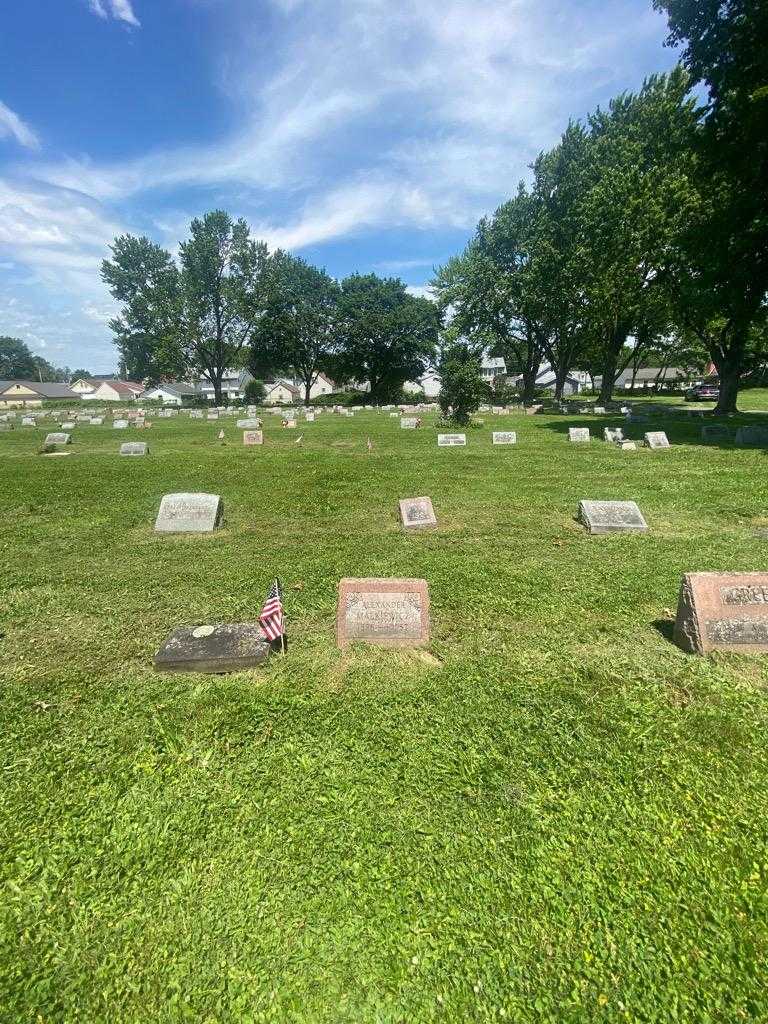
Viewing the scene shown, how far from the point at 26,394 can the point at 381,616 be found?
105424mm

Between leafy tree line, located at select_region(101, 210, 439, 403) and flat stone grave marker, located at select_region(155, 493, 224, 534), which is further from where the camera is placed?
leafy tree line, located at select_region(101, 210, 439, 403)

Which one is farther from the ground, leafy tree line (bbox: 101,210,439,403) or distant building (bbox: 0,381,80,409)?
leafy tree line (bbox: 101,210,439,403)

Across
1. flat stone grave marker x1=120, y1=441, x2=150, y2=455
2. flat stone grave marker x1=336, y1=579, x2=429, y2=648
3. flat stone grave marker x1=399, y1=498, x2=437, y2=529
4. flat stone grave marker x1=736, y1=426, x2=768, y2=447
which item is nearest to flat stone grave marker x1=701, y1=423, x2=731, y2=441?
flat stone grave marker x1=736, y1=426, x2=768, y2=447

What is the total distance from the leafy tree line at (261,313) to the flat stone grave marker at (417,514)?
52.1 meters

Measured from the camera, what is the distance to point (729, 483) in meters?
11.4

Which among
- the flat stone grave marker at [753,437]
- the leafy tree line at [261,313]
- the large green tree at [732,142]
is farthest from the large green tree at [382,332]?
the flat stone grave marker at [753,437]

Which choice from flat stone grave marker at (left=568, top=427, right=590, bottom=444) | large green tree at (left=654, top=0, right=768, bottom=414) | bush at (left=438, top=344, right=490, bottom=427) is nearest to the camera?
large green tree at (left=654, top=0, right=768, bottom=414)

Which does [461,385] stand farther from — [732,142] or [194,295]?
[194,295]

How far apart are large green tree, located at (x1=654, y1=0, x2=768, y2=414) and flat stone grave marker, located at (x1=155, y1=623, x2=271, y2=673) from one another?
2041cm

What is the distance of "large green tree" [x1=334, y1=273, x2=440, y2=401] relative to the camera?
56.7 metres

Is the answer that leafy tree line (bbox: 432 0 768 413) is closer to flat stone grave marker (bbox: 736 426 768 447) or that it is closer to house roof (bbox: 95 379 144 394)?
flat stone grave marker (bbox: 736 426 768 447)

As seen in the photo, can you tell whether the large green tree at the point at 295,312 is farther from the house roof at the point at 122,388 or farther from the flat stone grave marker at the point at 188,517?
the house roof at the point at 122,388

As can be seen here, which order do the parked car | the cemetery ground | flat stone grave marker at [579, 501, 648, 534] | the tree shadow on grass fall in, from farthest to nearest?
the parked car → the tree shadow on grass → flat stone grave marker at [579, 501, 648, 534] → the cemetery ground

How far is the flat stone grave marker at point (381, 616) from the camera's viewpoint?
4.87 meters
